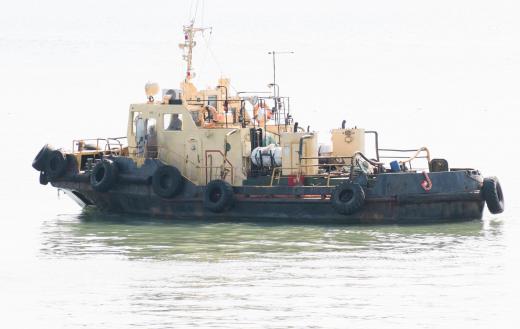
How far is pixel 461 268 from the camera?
20.0m

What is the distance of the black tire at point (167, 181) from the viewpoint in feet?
84.6

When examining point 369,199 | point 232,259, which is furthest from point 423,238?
point 232,259

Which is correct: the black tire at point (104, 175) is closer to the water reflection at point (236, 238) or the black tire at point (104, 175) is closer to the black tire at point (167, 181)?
the water reflection at point (236, 238)

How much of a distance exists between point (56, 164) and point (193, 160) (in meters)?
3.03

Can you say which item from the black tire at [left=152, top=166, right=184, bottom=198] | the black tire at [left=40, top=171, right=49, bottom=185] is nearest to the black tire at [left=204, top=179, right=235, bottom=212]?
the black tire at [left=152, top=166, right=184, bottom=198]

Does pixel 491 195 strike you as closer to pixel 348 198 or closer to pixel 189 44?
pixel 348 198

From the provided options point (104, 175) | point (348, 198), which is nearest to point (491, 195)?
point (348, 198)

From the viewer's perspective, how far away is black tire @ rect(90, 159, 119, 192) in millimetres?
26406

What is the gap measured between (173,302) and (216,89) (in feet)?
34.2

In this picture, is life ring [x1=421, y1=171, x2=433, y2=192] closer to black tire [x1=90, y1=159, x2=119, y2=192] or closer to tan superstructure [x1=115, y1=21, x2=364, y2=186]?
tan superstructure [x1=115, y1=21, x2=364, y2=186]

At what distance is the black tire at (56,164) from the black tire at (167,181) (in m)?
2.42

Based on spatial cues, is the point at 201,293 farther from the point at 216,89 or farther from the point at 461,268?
the point at 216,89

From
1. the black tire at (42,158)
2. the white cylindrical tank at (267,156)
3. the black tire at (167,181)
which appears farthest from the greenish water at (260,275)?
the black tire at (42,158)

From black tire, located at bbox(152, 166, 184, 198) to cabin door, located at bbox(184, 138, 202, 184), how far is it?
Answer: 0.52 m
